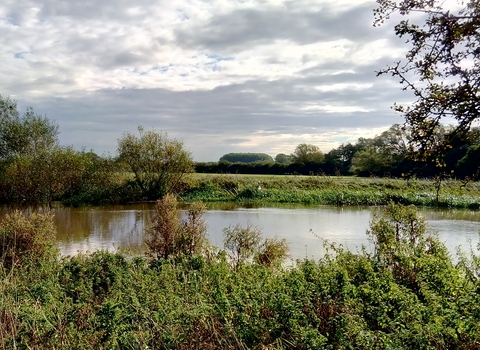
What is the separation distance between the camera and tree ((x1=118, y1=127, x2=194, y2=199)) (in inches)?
1134

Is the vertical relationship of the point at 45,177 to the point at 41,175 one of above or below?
below

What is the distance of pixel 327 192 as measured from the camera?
30016 mm

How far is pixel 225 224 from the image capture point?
17.7 metres

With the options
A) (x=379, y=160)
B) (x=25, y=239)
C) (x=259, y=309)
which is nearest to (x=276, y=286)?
(x=259, y=309)

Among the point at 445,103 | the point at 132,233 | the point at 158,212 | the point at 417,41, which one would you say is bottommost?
the point at 132,233

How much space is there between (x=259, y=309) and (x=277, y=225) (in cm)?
1268

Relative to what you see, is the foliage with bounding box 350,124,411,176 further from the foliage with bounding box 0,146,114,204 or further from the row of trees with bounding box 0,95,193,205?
the foliage with bounding box 0,146,114,204

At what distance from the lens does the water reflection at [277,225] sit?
43.1 ft

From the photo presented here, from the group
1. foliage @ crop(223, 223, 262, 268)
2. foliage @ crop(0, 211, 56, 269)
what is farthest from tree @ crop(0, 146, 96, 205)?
foliage @ crop(223, 223, 262, 268)

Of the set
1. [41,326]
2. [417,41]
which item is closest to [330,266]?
[417,41]

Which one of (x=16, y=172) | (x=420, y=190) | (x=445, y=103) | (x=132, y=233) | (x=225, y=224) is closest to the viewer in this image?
(x=445, y=103)

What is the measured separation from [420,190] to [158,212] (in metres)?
24.8

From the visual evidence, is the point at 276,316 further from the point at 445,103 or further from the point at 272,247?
the point at 272,247

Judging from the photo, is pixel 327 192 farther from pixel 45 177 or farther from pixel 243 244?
pixel 243 244
